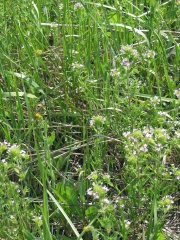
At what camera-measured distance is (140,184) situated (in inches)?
71.4

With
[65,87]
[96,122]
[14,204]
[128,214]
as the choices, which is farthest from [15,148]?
[65,87]

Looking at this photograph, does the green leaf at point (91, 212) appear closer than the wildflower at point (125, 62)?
Yes

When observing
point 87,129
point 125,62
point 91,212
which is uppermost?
point 125,62

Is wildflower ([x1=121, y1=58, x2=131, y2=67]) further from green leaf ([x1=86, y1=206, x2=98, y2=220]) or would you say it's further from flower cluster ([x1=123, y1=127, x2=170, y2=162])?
green leaf ([x1=86, y1=206, x2=98, y2=220])

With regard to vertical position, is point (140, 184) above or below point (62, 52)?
below

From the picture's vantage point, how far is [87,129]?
2322 mm

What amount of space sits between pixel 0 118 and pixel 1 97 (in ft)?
0.40

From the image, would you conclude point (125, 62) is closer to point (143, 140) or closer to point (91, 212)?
point (143, 140)

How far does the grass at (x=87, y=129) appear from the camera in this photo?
69.1 inches

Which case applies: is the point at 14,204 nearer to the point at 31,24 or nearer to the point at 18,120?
the point at 18,120

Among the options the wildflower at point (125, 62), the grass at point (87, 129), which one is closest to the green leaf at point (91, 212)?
the grass at point (87, 129)

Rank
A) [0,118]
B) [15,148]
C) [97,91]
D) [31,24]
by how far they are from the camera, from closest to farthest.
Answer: [15,148]
[0,118]
[97,91]
[31,24]

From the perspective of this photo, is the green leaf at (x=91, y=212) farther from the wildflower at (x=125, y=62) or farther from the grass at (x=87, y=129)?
the wildflower at (x=125, y=62)

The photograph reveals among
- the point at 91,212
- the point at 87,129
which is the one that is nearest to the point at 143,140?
the point at 91,212
